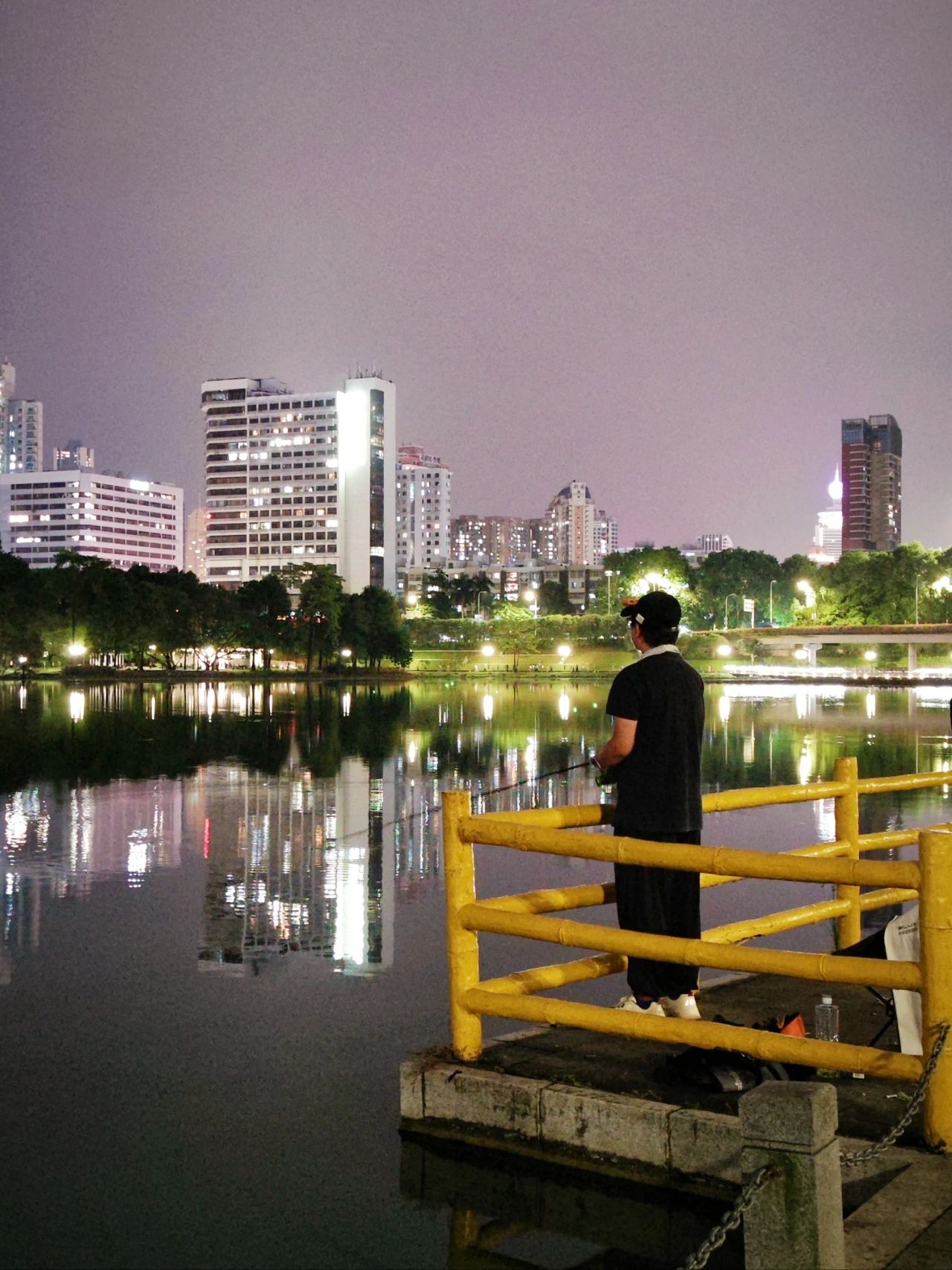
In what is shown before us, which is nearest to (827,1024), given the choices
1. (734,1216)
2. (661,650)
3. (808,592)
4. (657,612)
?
(661,650)

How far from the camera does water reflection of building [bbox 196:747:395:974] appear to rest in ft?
33.5

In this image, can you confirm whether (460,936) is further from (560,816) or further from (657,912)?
(657,912)

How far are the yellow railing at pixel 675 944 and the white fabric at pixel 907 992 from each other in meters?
0.18

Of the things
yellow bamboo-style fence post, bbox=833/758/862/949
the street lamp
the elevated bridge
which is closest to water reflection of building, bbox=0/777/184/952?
yellow bamboo-style fence post, bbox=833/758/862/949

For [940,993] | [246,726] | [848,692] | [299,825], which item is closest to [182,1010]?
[940,993]

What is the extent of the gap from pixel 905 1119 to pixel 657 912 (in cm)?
193

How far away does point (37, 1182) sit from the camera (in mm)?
5664

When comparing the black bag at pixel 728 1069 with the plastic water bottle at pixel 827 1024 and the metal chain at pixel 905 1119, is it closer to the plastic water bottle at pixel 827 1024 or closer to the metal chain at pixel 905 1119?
the plastic water bottle at pixel 827 1024

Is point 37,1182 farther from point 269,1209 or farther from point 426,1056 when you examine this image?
point 426,1056

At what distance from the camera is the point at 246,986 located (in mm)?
8992

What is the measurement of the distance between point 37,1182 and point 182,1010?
2.70m

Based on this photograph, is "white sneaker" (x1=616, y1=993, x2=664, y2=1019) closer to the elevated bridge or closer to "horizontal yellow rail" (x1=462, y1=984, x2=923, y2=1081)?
"horizontal yellow rail" (x1=462, y1=984, x2=923, y2=1081)

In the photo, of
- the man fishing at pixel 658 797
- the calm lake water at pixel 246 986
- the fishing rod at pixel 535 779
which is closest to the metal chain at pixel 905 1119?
the calm lake water at pixel 246 986

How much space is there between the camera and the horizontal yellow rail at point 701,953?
17.1ft
